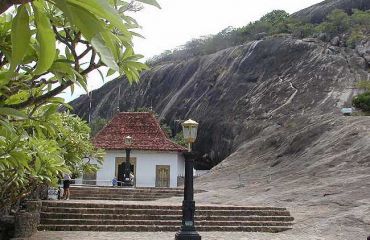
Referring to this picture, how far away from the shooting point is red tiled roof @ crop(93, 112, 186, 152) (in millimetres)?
25828

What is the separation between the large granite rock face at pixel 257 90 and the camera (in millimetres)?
29750

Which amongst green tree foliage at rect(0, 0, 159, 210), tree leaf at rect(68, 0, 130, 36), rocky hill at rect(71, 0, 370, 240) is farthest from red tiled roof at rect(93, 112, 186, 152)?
tree leaf at rect(68, 0, 130, 36)

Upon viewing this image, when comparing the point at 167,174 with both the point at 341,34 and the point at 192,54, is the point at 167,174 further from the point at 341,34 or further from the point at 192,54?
the point at 192,54

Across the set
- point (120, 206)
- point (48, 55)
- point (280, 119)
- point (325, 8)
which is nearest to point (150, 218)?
point (120, 206)

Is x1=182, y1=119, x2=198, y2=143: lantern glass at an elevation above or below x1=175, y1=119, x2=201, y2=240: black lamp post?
above

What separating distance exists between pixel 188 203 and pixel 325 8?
40.6 m

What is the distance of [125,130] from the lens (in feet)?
90.5

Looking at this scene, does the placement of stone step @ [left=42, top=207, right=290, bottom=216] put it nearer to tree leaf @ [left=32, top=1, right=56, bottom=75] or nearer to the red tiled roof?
the red tiled roof

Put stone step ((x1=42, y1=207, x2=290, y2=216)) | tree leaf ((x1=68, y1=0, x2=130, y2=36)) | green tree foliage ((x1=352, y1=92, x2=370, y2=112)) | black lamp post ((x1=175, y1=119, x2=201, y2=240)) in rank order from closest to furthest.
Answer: tree leaf ((x1=68, y1=0, x2=130, y2=36))
black lamp post ((x1=175, y1=119, x2=201, y2=240))
stone step ((x1=42, y1=207, x2=290, y2=216))
green tree foliage ((x1=352, y1=92, x2=370, y2=112))

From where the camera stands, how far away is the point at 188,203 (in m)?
9.18

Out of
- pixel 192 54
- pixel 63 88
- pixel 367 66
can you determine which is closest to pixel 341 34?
pixel 367 66

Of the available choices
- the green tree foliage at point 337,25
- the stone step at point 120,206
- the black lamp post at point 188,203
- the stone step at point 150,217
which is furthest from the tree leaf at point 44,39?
the green tree foliage at point 337,25

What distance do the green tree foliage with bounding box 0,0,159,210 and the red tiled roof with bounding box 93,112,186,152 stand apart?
68.5ft

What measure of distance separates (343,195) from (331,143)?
22.7 ft
